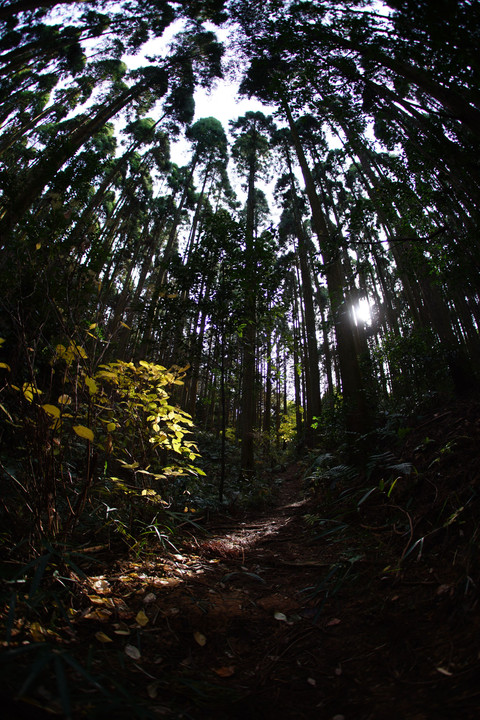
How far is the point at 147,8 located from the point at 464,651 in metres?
19.6

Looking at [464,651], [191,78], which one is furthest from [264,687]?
[191,78]

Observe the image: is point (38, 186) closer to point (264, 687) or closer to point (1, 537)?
point (1, 537)

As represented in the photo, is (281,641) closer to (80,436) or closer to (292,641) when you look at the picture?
(292,641)

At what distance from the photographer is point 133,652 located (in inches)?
44.4

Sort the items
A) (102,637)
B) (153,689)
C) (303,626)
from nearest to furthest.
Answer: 1. (153,689)
2. (102,637)
3. (303,626)

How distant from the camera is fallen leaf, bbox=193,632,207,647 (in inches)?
50.7

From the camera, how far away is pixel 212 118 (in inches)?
696

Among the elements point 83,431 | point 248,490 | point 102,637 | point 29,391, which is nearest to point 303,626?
point 102,637

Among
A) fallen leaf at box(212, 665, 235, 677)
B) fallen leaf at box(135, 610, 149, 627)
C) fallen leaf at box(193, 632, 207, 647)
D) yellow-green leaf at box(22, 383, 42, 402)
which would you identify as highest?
yellow-green leaf at box(22, 383, 42, 402)

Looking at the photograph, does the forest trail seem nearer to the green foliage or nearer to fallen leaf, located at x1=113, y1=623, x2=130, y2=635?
fallen leaf, located at x1=113, y1=623, x2=130, y2=635

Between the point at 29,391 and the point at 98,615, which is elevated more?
the point at 29,391

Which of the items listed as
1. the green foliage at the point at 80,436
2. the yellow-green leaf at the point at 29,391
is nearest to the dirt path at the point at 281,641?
the green foliage at the point at 80,436

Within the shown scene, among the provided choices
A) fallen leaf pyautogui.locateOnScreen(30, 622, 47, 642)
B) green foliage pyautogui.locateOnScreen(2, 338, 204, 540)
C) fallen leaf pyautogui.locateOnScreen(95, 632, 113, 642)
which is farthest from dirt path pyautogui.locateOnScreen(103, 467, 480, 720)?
green foliage pyautogui.locateOnScreen(2, 338, 204, 540)

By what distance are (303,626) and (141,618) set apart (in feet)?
2.60
